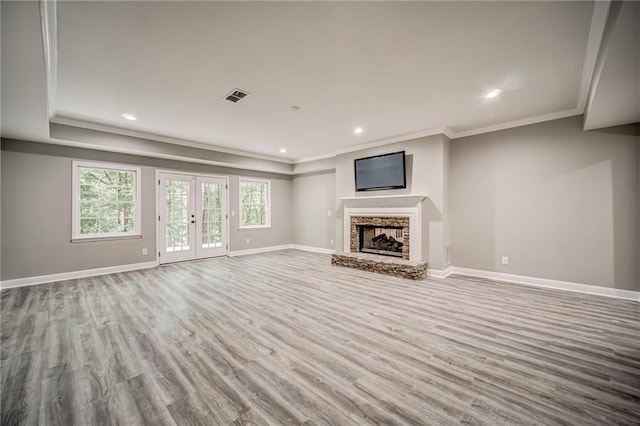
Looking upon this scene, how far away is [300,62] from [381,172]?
327 cm

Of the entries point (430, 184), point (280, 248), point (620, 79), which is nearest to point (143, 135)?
point (280, 248)

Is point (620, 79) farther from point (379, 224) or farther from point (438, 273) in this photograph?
point (379, 224)

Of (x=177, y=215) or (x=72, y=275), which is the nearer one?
(x=72, y=275)

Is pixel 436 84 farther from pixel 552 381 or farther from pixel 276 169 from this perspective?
pixel 276 169

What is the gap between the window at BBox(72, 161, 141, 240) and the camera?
482cm

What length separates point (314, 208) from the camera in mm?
7727

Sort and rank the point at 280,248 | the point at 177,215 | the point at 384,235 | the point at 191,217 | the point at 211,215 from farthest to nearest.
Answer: the point at 280,248 < the point at 211,215 < the point at 191,217 < the point at 177,215 < the point at 384,235

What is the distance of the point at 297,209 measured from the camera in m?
8.24

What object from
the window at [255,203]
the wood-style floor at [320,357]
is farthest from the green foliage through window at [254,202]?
the wood-style floor at [320,357]

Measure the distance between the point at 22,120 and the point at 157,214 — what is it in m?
2.67

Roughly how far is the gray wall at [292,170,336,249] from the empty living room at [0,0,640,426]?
36.1 inches

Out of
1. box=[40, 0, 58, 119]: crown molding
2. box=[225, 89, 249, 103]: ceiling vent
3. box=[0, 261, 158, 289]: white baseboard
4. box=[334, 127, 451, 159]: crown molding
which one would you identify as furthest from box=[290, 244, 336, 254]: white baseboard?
box=[40, 0, 58, 119]: crown molding

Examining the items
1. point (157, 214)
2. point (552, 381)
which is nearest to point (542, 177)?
point (552, 381)

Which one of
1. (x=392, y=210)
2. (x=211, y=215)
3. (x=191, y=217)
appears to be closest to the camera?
(x=392, y=210)
